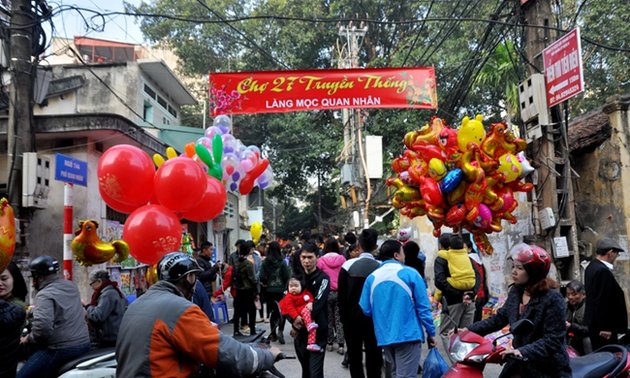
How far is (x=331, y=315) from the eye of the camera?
763cm

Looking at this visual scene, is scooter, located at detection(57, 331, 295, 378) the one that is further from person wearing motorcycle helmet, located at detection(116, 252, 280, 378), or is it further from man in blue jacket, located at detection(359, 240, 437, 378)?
person wearing motorcycle helmet, located at detection(116, 252, 280, 378)

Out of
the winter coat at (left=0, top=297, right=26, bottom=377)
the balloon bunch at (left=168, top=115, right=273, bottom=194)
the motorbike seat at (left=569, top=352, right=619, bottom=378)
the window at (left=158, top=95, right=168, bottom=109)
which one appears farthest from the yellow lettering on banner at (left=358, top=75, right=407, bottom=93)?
the window at (left=158, top=95, right=168, bottom=109)

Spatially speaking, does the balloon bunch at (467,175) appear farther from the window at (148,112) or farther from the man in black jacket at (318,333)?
the window at (148,112)

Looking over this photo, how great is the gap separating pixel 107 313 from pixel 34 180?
3.58 m

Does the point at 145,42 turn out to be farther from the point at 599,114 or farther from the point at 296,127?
the point at 599,114

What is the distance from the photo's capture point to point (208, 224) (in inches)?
764

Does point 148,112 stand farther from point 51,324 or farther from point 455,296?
point 51,324

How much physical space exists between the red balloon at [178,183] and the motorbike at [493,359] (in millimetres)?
3414

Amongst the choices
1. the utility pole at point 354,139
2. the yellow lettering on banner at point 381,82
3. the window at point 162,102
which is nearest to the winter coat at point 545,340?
the yellow lettering on banner at point 381,82

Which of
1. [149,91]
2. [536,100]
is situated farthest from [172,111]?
[536,100]

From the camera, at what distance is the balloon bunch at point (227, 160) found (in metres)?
7.61

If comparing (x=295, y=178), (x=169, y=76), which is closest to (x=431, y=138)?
(x=169, y=76)

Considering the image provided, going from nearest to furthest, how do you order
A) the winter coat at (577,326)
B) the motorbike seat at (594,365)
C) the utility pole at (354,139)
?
1. the motorbike seat at (594,365)
2. the winter coat at (577,326)
3. the utility pole at (354,139)

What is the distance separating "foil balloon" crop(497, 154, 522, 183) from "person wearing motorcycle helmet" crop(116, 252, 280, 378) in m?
4.50
